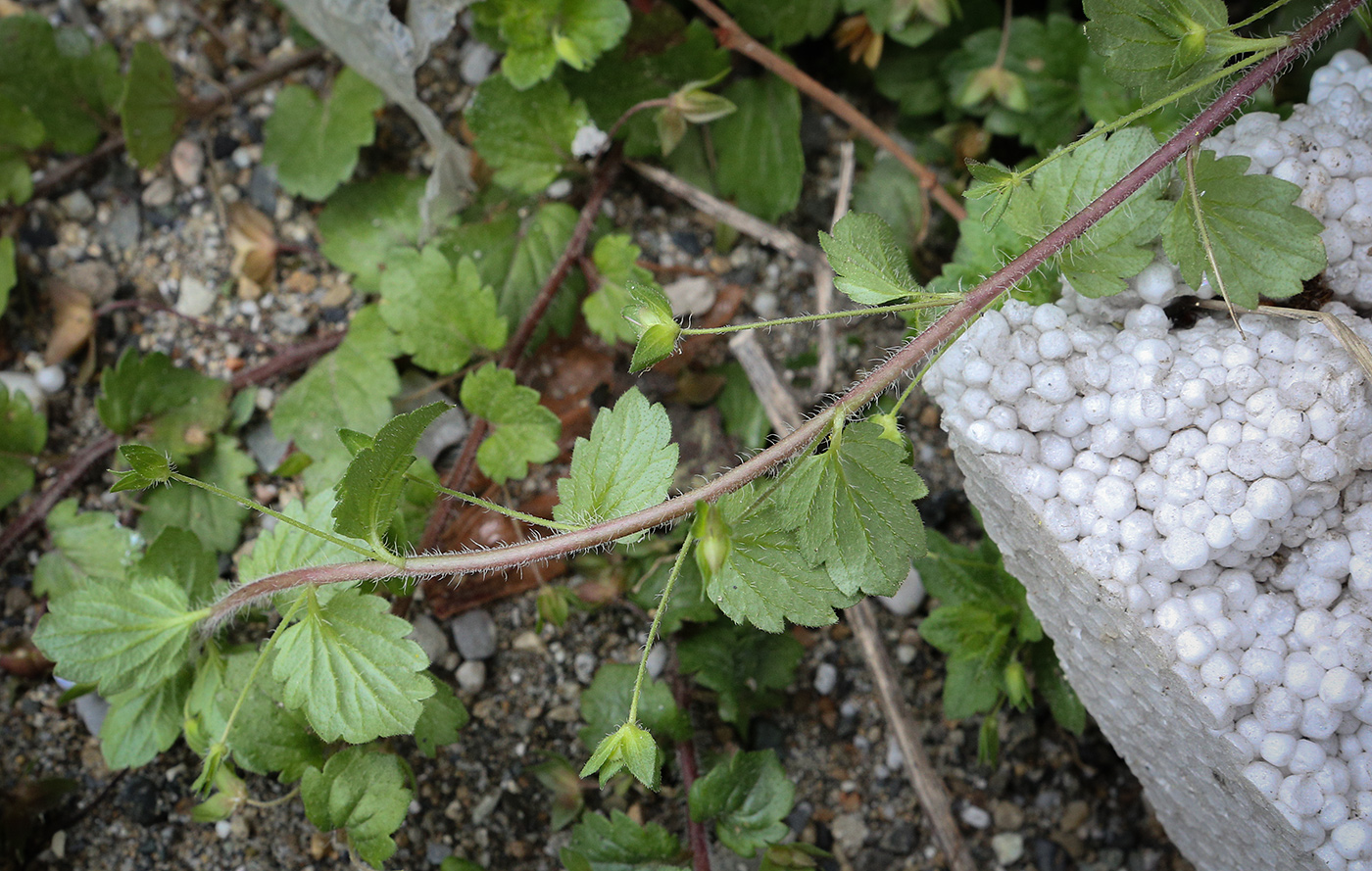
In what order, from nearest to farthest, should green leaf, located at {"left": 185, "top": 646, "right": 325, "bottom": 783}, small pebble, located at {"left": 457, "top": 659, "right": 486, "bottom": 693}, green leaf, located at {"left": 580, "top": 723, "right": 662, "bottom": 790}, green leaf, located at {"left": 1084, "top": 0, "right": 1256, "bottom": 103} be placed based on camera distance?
green leaf, located at {"left": 580, "top": 723, "right": 662, "bottom": 790} → green leaf, located at {"left": 1084, "top": 0, "right": 1256, "bottom": 103} → green leaf, located at {"left": 185, "top": 646, "right": 325, "bottom": 783} → small pebble, located at {"left": 457, "top": 659, "right": 486, "bottom": 693}

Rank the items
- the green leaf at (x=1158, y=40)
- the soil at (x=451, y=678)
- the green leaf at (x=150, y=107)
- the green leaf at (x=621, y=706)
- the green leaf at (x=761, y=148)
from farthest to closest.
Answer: the green leaf at (x=761, y=148) → the green leaf at (x=150, y=107) → the soil at (x=451, y=678) → the green leaf at (x=621, y=706) → the green leaf at (x=1158, y=40)

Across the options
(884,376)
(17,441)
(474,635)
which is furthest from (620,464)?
(17,441)

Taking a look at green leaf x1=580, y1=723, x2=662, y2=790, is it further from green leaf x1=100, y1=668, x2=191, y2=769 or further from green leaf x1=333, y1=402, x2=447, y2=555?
green leaf x1=100, y1=668, x2=191, y2=769

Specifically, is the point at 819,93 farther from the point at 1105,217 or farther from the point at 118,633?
the point at 118,633

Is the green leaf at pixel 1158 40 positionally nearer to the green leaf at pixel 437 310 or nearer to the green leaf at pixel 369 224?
the green leaf at pixel 437 310

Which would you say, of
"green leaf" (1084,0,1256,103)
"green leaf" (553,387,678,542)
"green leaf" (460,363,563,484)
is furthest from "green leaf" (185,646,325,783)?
"green leaf" (1084,0,1256,103)

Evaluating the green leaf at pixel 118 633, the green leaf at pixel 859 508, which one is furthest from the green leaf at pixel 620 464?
the green leaf at pixel 118 633
